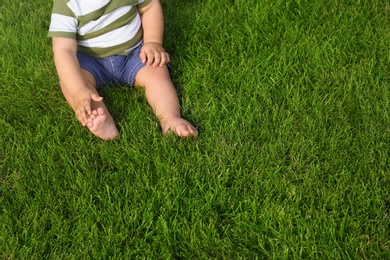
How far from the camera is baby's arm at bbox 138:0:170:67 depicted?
2.80 meters

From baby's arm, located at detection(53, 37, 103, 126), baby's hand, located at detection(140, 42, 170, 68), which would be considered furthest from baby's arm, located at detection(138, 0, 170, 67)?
baby's arm, located at detection(53, 37, 103, 126)

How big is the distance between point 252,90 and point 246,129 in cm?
30

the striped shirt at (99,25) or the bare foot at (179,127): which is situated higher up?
the striped shirt at (99,25)

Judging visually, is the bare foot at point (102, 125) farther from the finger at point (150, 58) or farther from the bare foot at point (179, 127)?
the finger at point (150, 58)

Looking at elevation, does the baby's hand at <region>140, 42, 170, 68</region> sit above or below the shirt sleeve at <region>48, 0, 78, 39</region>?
below

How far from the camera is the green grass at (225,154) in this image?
6.70ft

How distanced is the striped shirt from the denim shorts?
26mm

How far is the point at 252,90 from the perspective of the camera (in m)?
2.72

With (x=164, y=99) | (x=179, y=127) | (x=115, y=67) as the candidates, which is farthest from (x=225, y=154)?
(x=115, y=67)

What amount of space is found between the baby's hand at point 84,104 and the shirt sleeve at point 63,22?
35 cm

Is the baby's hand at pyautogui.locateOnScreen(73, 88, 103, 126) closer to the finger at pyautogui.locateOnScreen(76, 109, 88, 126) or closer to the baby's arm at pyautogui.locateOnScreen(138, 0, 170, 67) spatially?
the finger at pyautogui.locateOnScreen(76, 109, 88, 126)

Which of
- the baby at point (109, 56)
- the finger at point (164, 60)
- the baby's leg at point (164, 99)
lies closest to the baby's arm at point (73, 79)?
the baby at point (109, 56)

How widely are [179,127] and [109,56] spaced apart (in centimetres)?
65

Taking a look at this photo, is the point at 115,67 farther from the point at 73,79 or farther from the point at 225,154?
the point at 225,154
